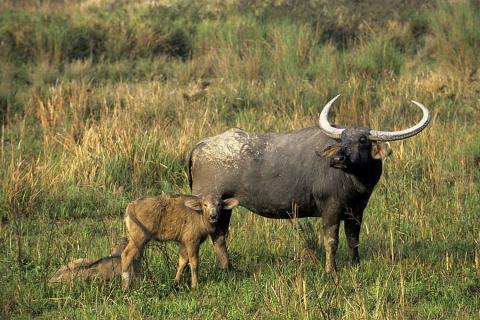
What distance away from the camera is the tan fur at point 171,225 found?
268 inches

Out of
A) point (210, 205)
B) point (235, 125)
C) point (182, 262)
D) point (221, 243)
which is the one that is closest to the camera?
point (210, 205)

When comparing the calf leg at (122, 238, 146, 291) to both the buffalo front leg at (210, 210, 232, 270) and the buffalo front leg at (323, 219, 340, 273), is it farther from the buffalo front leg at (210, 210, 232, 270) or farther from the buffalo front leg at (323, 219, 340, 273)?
the buffalo front leg at (323, 219, 340, 273)

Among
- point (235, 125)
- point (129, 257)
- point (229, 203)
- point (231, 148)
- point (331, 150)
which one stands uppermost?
point (331, 150)

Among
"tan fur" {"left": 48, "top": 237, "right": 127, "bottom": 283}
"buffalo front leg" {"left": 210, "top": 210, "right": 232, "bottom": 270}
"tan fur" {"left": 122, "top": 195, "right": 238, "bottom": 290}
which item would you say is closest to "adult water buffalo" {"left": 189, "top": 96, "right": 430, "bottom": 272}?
"buffalo front leg" {"left": 210, "top": 210, "right": 232, "bottom": 270}

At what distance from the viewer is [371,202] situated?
9.26 meters

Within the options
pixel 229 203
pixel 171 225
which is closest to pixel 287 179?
pixel 229 203

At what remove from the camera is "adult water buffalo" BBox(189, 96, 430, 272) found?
A: 7.22 meters

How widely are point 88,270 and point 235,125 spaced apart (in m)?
5.58

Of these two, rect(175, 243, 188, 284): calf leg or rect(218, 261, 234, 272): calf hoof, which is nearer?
rect(175, 243, 188, 284): calf leg

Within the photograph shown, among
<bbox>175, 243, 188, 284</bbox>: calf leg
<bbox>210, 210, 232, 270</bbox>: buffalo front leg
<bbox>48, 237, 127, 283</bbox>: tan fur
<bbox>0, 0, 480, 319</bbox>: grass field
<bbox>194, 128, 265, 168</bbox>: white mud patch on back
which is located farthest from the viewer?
<bbox>194, 128, 265, 168</bbox>: white mud patch on back

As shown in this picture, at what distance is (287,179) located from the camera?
Answer: 7.37 m

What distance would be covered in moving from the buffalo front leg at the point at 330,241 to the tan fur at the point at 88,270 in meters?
1.62

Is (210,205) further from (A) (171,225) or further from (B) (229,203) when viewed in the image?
(A) (171,225)

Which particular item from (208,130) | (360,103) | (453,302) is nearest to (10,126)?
(208,130)
